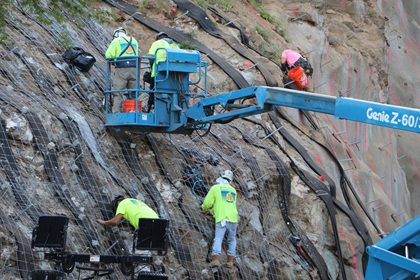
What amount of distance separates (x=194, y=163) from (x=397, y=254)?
7070mm

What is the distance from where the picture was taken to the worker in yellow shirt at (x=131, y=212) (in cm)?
1580

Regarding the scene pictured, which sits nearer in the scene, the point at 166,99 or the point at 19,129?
the point at 19,129

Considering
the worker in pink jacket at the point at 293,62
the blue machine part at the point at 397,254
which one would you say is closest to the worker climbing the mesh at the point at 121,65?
the worker in pink jacket at the point at 293,62

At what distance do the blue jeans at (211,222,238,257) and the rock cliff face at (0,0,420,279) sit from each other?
1.10ft

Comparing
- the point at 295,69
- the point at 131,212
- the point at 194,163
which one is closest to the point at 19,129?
the point at 131,212

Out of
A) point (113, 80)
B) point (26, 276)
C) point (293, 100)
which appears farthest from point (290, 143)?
point (26, 276)

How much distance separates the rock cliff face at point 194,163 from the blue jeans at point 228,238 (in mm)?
334

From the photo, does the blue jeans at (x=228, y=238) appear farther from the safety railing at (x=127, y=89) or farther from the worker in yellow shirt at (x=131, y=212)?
the safety railing at (x=127, y=89)

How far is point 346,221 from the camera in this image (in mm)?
21250

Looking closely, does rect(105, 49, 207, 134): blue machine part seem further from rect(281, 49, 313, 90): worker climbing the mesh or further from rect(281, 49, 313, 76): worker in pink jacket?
rect(281, 49, 313, 76): worker in pink jacket

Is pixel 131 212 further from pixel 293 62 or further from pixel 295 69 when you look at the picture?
pixel 293 62

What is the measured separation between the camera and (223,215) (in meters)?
17.6

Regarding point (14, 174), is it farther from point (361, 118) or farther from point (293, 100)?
point (361, 118)

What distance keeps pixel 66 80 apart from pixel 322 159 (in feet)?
21.8
